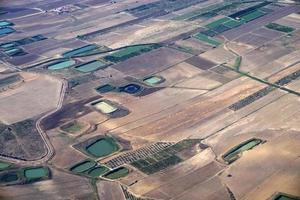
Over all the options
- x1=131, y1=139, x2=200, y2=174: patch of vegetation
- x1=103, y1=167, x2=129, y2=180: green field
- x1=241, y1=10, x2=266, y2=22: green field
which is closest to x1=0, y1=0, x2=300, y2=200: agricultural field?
x1=103, y1=167, x2=129, y2=180: green field

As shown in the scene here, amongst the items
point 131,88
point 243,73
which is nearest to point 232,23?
point 243,73

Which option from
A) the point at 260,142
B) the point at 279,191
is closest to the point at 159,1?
the point at 260,142

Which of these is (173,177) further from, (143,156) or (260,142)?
(260,142)

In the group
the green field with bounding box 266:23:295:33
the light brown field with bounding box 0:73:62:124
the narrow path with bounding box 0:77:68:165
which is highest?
the green field with bounding box 266:23:295:33

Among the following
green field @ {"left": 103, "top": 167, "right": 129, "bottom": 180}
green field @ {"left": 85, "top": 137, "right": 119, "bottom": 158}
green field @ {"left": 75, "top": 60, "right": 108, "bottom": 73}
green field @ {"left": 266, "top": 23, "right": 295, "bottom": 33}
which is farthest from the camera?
green field @ {"left": 266, "top": 23, "right": 295, "bottom": 33}

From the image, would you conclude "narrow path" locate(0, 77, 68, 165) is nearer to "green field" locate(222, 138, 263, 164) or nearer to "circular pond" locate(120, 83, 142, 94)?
"circular pond" locate(120, 83, 142, 94)

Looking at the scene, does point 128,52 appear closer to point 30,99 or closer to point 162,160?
point 30,99

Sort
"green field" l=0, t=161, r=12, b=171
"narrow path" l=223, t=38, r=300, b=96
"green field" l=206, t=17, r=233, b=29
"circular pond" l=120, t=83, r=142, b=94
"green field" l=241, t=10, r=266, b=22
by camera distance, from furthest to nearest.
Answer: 1. "green field" l=241, t=10, r=266, b=22
2. "green field" l=206, t=17, r=233, b=29
3. "circular pond" l=120, t=83, r=142, b=94
4. "narrow path" l=223, t=38, r=300, b=96
5. "green field" l=0, t=161, r=12, b=171
